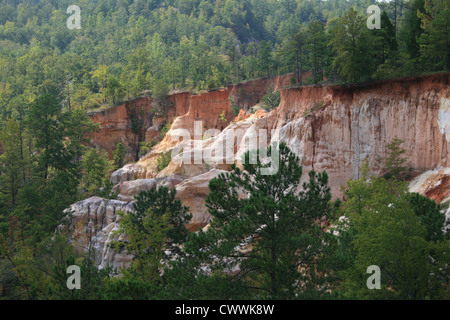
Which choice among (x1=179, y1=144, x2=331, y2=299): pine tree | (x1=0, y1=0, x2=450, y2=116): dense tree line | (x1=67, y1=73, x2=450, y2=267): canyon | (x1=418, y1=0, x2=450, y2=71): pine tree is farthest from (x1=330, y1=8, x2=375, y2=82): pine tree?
(x1=179, y1=144, x2=331, y2=299): pine tree

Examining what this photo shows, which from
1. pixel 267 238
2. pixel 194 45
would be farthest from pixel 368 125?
pixel 194 45

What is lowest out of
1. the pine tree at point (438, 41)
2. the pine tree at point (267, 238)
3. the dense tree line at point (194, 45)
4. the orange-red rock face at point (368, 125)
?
the pine tree at point (267, 238)

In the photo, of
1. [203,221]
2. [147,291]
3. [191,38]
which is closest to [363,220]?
[147,291]

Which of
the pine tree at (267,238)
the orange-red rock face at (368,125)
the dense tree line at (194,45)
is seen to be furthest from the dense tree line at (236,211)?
the orange-red rock face at (368,125)

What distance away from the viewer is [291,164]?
20000 mm

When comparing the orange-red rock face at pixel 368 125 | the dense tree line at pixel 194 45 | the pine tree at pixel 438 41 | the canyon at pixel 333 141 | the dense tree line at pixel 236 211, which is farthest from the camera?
the dense tree line at pixel 194 45

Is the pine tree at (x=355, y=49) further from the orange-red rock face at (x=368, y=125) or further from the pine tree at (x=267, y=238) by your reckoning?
the pine tree at (x=267, y=238)

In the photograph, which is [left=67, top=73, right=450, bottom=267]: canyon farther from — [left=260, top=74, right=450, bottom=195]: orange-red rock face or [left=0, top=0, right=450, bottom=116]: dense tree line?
[left=0, top=0, right=450, bottom=116]: dense tree line

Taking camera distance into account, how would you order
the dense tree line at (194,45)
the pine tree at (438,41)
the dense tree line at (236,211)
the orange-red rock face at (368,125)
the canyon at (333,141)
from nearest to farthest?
the dense tree line at (236,211)
the canyon at (333,141)
the orange-red rock face at (368,125)
the pine tree at (438,41)
the dense tree line at (194,45)

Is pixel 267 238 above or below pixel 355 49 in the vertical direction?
below

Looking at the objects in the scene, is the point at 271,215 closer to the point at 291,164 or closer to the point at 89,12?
the point at 291,164

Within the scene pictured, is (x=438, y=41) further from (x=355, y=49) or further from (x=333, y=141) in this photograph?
(x=333, y=141)

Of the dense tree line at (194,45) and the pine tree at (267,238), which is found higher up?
the dense tree line at (194,45)
